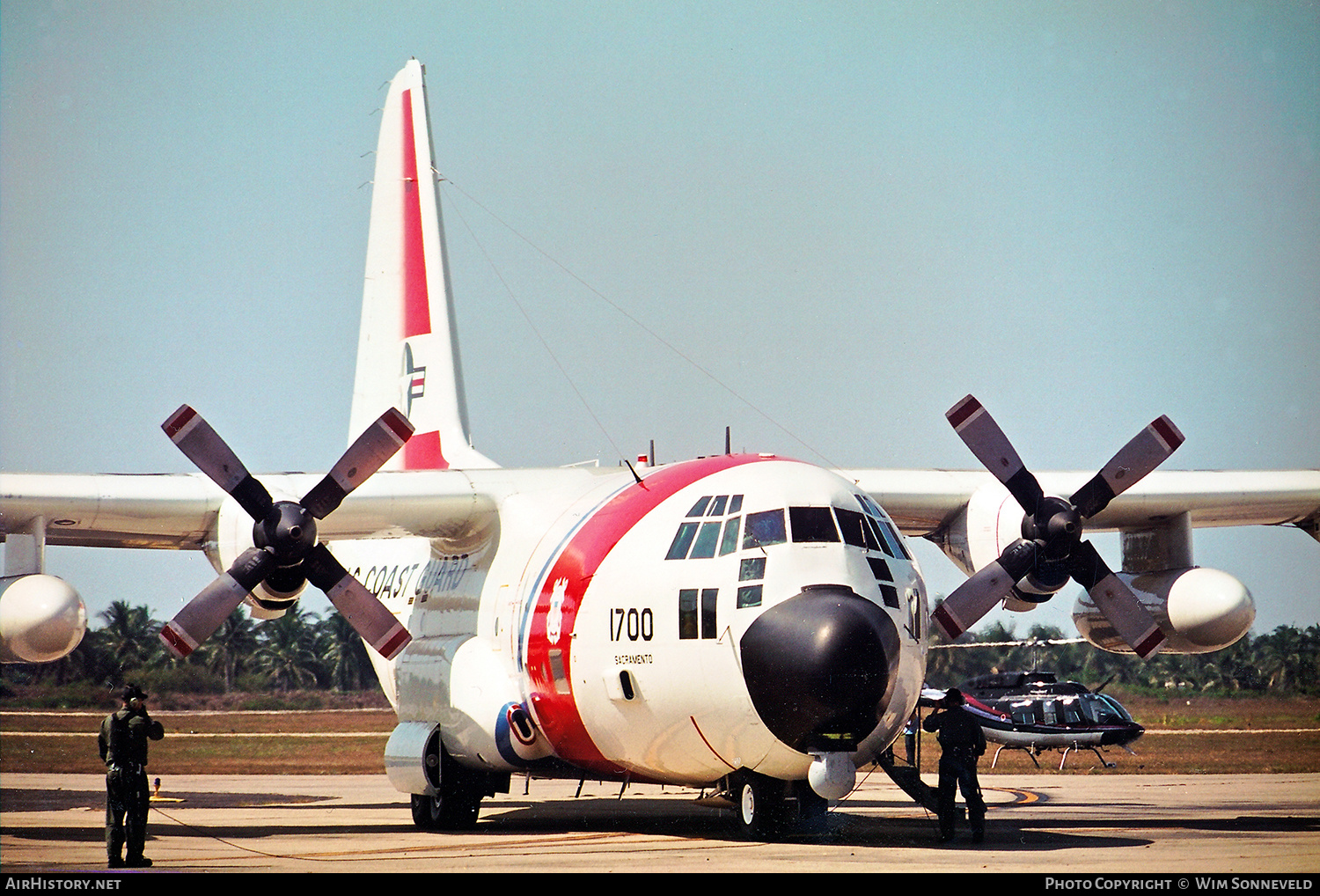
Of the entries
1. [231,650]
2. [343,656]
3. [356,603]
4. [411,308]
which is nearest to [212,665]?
[231,650]

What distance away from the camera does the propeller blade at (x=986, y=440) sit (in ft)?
51.1

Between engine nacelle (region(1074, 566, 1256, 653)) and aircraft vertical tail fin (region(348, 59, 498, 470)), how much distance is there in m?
9.13

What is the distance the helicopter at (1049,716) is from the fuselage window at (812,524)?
12845 mm

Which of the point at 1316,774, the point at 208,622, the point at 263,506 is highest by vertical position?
the point at 263,506

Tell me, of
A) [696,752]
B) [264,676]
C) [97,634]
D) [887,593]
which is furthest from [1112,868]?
[264,676]

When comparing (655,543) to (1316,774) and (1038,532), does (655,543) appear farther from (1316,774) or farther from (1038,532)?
(1316,774)

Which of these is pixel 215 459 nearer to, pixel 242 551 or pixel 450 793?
pixel 242 551

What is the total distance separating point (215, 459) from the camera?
15.6 m

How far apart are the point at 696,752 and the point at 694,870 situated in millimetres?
2313

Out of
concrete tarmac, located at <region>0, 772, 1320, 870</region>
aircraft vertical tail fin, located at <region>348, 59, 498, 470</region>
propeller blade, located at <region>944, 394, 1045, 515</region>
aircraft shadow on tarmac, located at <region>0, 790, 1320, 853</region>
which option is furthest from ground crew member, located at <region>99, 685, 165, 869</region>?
aircraft vertical tail fin, located at <region>348, 59, 498, 470</region>

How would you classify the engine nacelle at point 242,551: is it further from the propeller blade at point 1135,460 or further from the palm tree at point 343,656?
the palm tree at point 343,656

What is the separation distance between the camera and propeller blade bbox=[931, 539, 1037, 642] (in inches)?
616

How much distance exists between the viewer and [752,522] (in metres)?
13.3

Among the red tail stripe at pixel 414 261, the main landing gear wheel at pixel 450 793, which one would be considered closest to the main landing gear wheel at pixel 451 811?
the main landing gear wheel at pixel 450 793
